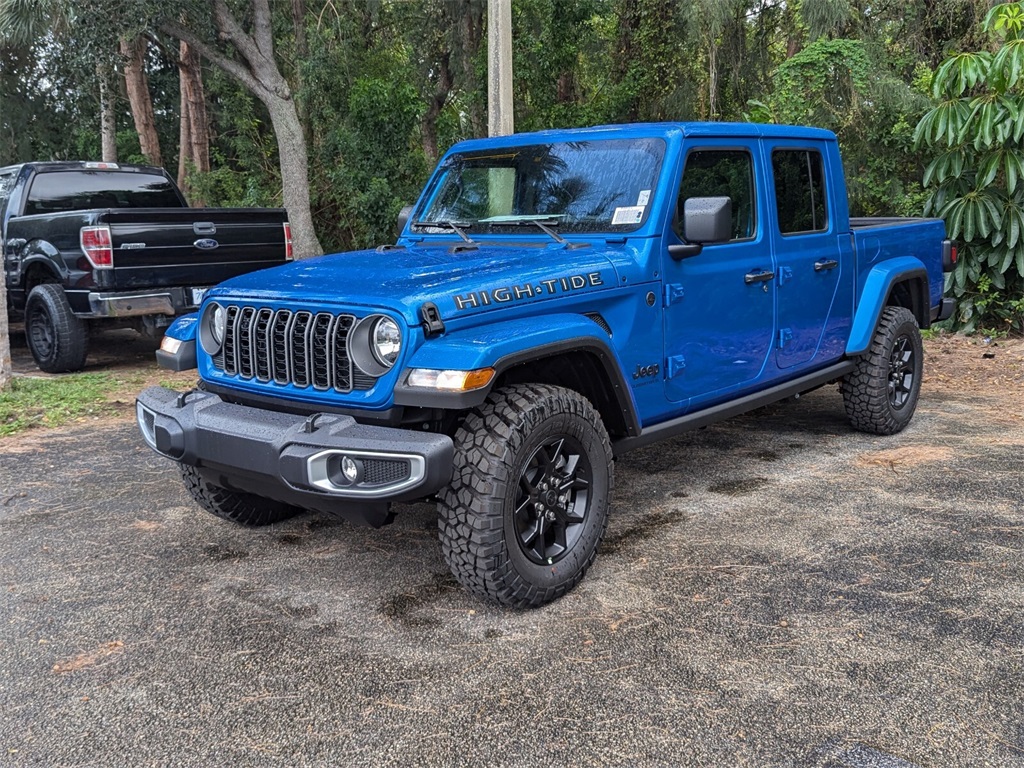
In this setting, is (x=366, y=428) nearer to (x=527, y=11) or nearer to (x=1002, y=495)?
(x=1002, y=495)

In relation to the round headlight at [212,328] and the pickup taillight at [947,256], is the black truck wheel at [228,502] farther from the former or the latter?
the pickup taillight at [947,256]

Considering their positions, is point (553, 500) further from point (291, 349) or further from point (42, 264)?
→ point (42, 264)

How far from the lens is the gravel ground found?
2.66 meters

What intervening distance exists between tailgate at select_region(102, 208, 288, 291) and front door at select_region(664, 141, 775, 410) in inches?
202

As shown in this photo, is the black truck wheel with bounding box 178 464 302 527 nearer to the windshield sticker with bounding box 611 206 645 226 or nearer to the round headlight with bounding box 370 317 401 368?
the round headlight with bounding box 370 317 401 368

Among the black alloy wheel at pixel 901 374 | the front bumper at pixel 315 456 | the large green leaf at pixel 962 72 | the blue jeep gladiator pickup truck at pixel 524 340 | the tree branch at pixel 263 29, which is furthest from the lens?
the tree branch at pixel 263 29

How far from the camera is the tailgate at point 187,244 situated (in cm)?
780

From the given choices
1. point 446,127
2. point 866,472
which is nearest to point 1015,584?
point 866,472

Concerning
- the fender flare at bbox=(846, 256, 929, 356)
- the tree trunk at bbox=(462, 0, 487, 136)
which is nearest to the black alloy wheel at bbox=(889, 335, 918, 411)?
the fender flare at bbox=(846, 256, 929, 356)

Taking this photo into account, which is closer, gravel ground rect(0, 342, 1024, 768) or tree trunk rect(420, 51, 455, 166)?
gravel ground rect(0, 342, 1024, 768)

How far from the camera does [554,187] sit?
14.3ft

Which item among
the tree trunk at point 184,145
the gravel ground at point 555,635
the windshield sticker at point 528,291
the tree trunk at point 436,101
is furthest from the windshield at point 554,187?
the tree trunk at point 184,145

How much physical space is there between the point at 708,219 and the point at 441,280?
118 centimetres

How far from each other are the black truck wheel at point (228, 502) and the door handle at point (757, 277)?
248 centimetres
